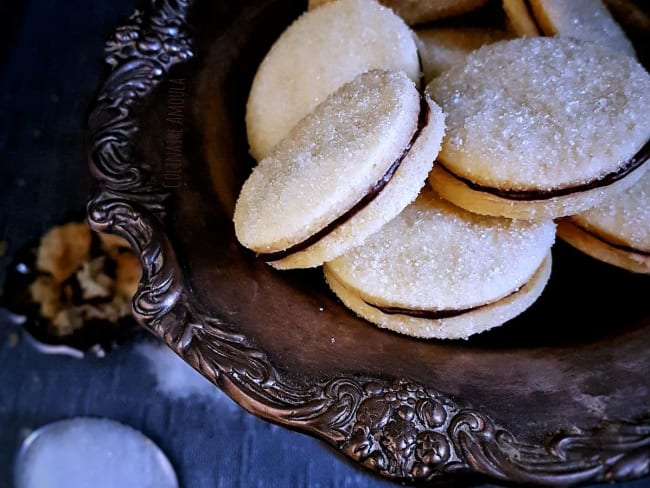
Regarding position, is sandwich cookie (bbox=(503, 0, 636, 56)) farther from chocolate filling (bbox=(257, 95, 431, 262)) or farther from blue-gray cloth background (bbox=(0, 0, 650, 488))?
blue-gray cloth background (bbox=(0, 0, 650, 488))

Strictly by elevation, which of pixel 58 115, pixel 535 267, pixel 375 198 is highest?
pixel 375 198

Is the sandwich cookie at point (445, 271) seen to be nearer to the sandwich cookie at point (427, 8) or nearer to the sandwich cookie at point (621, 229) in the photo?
the sandwich cookie at point (621, 229)

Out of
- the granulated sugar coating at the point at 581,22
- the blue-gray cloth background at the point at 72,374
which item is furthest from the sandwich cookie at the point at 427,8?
the blue-gray cloth background at the point at 72,374

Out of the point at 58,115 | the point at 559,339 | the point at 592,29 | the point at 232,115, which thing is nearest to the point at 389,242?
the point at 559,339

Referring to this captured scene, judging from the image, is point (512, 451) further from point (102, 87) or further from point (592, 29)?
point (102, 87)

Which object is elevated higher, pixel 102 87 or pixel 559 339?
pixel 102 87

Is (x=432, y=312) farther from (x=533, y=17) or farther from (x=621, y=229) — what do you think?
(x=533, y=17)
